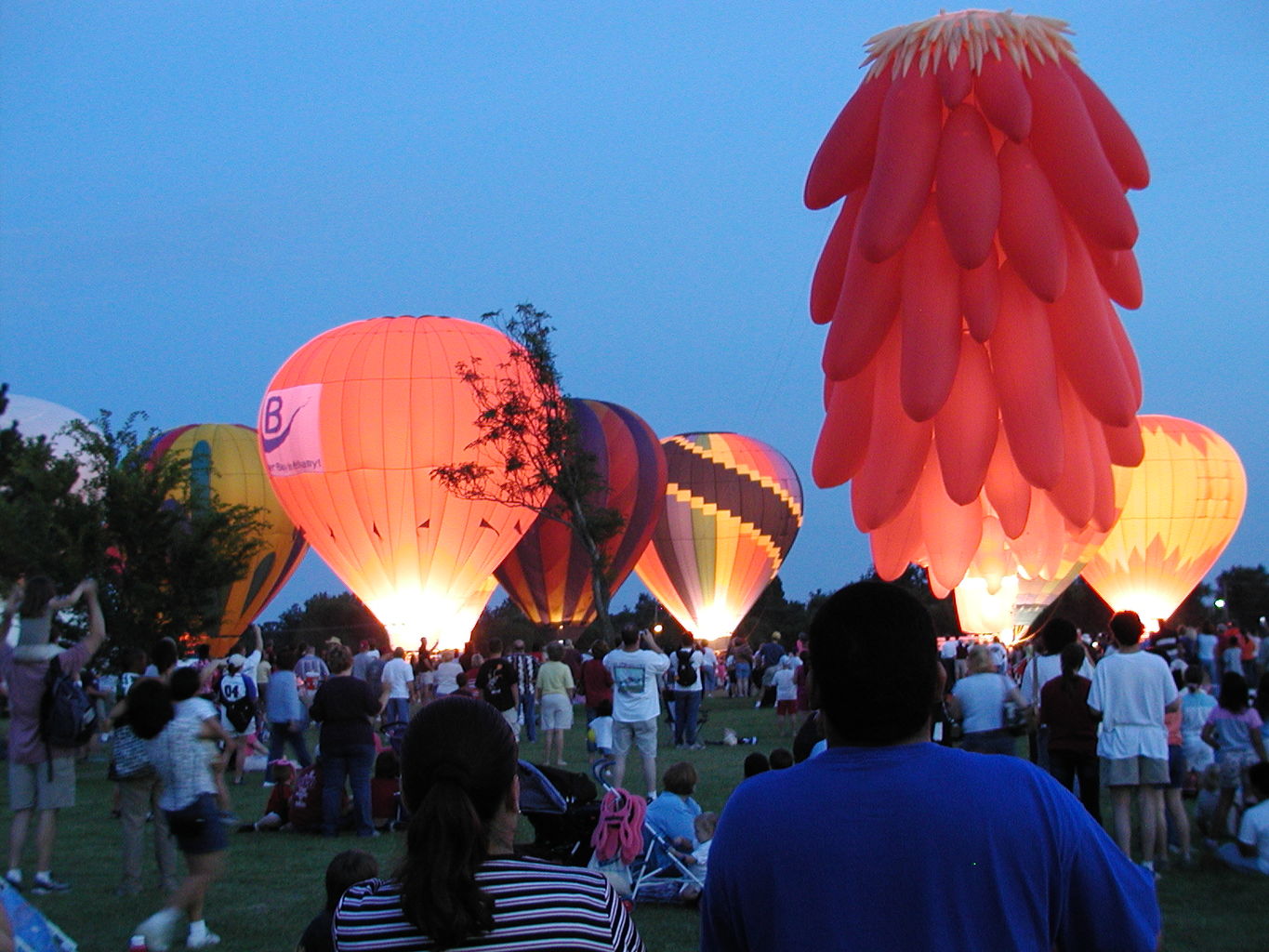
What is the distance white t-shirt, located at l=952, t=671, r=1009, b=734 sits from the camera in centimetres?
703

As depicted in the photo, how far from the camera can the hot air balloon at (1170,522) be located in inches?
1148

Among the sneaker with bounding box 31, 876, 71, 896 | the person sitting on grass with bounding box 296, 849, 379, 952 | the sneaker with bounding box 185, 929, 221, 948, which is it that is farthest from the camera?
the sneaker with bounding box 31, 876, 71, 896

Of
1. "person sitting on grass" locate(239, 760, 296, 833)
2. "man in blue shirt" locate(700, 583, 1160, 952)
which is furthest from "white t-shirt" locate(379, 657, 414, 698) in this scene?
"man in blue shirt" locate(700, 583, 1160, 952)

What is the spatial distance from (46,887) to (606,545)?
2454cm

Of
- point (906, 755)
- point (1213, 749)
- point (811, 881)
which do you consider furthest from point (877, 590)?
point (1213, 749)

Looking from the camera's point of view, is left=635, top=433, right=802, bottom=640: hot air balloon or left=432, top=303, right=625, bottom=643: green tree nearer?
left=432, top=303, right=625, bottom=643: green tree

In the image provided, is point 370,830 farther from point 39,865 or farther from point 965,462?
point 965,462

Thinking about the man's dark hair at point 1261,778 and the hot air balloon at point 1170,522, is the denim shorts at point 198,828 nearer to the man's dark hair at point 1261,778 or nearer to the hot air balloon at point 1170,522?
the man's dark hair at point 1261,778

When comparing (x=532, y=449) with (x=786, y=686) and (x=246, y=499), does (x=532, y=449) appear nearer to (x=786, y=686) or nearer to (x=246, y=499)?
(x=246, y=499)

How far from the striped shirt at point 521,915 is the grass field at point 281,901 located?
8.21 ft

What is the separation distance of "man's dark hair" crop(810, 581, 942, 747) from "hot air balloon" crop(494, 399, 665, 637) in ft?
93.6

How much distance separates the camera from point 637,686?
9.52m

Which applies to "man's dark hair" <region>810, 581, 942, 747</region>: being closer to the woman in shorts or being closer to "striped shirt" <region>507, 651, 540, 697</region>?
the woman in shorts

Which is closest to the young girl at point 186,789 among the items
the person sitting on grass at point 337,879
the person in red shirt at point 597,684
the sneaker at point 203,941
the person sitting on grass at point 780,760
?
the sneaker at point 203,941
